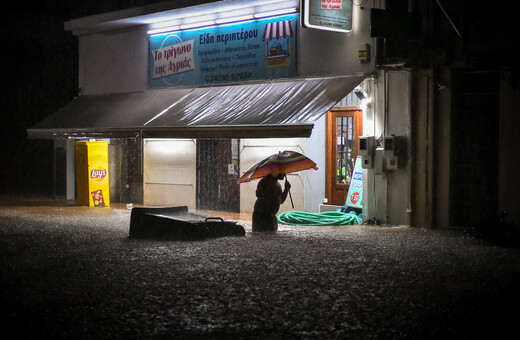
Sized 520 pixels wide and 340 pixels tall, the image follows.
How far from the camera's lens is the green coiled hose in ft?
49.2

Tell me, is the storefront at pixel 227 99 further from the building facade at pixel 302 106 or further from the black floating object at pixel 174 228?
the black floating object at pixel 174 228

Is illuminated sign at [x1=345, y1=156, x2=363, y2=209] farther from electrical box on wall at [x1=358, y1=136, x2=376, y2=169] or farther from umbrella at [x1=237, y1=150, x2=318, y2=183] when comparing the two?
umbrella at [x1=237, y1=150, x2=318, y2=183]

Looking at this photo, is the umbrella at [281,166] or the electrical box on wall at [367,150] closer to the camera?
the umbrella at [281,166]

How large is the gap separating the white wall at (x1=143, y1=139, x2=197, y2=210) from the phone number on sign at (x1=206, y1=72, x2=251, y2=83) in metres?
2.04

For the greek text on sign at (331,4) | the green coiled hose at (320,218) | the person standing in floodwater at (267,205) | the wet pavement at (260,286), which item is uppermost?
the greek text on sign at (331,4)

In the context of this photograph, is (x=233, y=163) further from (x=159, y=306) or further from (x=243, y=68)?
(x=159, y=306)

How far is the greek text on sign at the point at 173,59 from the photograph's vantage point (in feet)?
61.4

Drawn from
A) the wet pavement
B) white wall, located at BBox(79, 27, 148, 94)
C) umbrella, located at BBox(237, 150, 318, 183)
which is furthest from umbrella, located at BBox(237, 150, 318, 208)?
white wall, located at BBox(79, 27, 148, 94)

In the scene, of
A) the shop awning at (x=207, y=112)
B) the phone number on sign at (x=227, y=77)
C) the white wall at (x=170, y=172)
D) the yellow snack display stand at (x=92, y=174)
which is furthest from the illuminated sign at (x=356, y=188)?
the yellow snack display stand at (x=92, y=174)

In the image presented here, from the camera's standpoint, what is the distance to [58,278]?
8617mm

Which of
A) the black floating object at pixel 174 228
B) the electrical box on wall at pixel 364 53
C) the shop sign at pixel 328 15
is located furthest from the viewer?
the electrical box on wall at pixel 364 53

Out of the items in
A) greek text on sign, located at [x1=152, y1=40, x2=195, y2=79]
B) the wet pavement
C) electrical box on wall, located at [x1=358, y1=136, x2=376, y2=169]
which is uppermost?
→ greek text on sign, located at [x1=152, y1=40, x2=195, y2=79]

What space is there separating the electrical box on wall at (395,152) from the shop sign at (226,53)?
3297 millimetres

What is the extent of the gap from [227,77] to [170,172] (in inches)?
148
